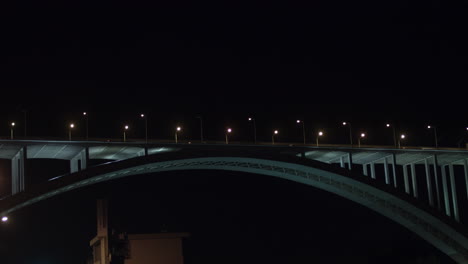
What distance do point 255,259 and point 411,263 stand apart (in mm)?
A: 12331

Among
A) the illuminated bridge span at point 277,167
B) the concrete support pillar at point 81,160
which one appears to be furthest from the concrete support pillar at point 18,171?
the concrete support pillar at point 81,160

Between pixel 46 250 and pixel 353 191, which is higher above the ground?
pixel 353 191

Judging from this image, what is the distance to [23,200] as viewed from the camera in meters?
28.3

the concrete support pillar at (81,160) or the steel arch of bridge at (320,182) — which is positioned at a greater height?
the concrete support pillar at (81,160)

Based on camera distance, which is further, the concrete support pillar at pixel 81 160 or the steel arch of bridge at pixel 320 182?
the steel arch of bridge at pixel 320 182

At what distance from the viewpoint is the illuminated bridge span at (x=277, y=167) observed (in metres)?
29.5

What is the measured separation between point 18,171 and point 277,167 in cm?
1455

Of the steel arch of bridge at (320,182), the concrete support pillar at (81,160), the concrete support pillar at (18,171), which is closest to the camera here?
the concrete support pillar at (18,171)

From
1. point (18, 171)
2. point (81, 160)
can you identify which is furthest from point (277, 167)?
point (18, 171)

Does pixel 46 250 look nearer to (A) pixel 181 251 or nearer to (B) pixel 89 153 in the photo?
(B) pixel 89 153

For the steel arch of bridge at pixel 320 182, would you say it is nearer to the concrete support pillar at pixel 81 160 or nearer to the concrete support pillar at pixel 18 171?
the concrete support pillar at pixel 81 160

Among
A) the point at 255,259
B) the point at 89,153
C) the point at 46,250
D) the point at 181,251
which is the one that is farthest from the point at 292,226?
the point at 181,251

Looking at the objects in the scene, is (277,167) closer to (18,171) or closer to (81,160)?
(81,160)

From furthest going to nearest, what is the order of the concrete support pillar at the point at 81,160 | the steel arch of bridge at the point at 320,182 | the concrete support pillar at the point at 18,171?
the steel arch of bridge at the point at 320,182
the concrete support pillar at the point at 81,160
the concrete support pillar at the point at 18,171
